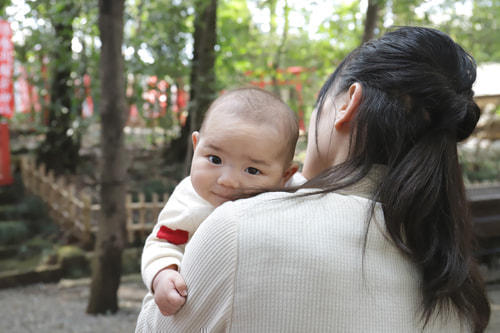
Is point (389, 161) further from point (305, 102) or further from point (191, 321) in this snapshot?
point (305, 102)

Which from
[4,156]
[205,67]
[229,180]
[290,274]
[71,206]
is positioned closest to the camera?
[290,274]

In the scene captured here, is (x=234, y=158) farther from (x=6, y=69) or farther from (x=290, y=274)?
(x=6, y=69)

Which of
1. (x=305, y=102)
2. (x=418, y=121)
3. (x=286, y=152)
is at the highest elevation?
(x=418, y=121)

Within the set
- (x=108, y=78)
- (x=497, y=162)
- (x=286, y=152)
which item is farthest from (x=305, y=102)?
(x=497, y=162)

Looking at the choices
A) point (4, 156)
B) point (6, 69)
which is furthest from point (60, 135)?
point (6, 69)

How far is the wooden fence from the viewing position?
6473 mm

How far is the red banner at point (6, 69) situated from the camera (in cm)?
666

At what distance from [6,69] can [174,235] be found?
678 centimetres

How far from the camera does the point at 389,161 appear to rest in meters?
1.01

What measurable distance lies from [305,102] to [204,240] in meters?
5.93

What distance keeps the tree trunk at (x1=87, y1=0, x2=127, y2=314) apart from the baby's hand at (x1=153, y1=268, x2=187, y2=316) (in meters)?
2.96

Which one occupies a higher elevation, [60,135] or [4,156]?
[60,135]

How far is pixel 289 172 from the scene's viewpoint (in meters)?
1.33

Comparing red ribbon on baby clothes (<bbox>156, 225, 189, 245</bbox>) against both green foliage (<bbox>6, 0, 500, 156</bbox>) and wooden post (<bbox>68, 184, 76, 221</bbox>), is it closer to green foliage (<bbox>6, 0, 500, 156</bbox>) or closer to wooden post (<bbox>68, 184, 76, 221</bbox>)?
green foliage (<bbox>6, 0, 500, 156</bbox>)
